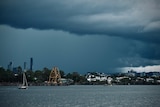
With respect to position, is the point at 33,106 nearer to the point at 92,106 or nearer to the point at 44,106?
the point at 44,106

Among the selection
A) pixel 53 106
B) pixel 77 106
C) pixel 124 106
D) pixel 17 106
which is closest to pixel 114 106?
pixel 124 106

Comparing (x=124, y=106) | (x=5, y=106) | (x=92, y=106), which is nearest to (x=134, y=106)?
(x=124, y=106)

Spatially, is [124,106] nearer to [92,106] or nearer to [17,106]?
[92,106]

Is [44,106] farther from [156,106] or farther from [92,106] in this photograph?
[156,106]

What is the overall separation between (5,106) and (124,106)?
27.0m

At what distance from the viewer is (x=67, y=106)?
88.4 m

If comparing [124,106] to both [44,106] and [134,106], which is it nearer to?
[134,106]

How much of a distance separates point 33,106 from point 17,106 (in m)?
3.53

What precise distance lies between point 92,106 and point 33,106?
1349 centimetres

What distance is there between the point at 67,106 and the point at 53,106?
3.42 meters

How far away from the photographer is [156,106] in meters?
88.1

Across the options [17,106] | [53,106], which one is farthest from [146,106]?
[17,106]

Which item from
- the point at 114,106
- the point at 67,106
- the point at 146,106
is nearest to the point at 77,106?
the point at 67,106

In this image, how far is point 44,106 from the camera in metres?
86.9
